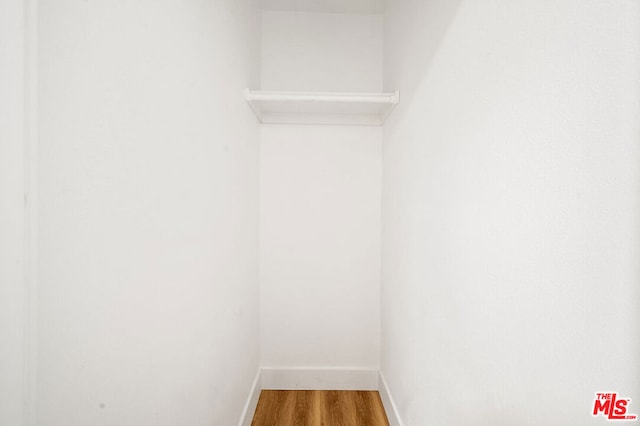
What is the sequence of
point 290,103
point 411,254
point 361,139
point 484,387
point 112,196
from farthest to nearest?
point 361,139
point 290,103
point 411,254
point 484,387
point 112,196

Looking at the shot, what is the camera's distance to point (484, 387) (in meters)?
0.86

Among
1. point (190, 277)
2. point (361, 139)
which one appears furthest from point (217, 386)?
point (361, 139)

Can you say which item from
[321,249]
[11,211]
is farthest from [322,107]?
[11,211]

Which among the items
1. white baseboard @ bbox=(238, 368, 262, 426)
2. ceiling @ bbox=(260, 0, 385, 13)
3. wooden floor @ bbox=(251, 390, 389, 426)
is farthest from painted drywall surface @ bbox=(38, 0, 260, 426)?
ceiling @ bbox=(260, 0, 385, 13)

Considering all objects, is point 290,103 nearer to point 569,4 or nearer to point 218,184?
point 218,184

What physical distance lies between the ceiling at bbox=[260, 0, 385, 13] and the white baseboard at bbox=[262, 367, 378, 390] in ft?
8.36

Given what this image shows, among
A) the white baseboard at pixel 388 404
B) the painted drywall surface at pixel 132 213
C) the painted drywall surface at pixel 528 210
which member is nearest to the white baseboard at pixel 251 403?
the painted drywall surface at pixel 132 213

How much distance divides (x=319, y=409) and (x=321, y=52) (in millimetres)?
2422

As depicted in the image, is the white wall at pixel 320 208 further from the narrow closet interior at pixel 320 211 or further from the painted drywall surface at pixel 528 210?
the painted drywall surface at pixel 528 210

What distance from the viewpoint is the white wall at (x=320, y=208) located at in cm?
224

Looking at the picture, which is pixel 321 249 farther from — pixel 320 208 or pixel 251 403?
pixel 251 403

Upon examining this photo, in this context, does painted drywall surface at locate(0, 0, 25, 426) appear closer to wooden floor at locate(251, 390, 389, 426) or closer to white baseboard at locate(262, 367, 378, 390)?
wooden floor at locate(251, 390, 389, 426)

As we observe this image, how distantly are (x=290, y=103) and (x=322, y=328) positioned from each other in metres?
1.56

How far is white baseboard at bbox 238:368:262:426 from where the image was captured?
1.74 m
